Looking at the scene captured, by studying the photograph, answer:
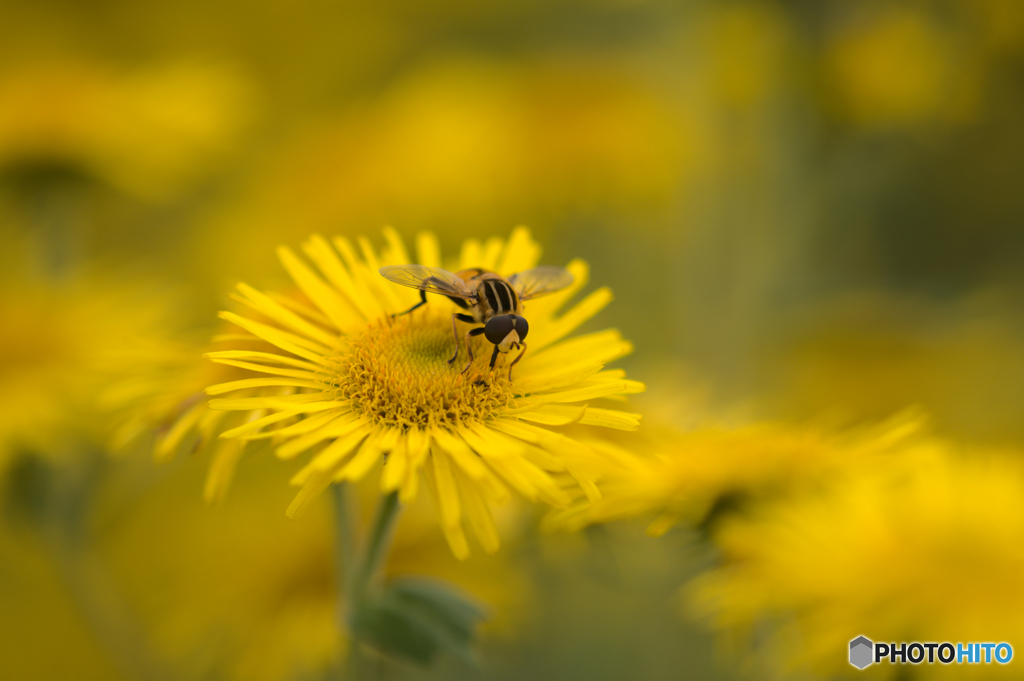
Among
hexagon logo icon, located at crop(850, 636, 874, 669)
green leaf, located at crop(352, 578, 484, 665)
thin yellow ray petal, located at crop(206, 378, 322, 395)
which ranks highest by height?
thin yellow ray petal, located at crop(206, 378, 322, 395)

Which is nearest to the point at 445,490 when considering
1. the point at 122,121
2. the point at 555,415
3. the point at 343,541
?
the point at 555,415

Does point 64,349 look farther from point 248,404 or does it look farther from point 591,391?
point 591,391

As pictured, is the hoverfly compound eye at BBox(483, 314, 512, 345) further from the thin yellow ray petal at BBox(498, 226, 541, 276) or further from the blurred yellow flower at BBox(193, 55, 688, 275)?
the blurred yellow flower at BBox(193, 55, 688, 275)

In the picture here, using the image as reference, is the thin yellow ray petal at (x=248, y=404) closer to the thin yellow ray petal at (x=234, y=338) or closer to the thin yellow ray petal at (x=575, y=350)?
the thin yellow ray petal at (x=234, y=338)

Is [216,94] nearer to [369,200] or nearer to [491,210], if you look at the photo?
[369,200]

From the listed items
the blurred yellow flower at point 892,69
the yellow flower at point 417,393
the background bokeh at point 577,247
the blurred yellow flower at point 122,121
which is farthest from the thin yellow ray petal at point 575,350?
the blurred yellow flower at point 892,69

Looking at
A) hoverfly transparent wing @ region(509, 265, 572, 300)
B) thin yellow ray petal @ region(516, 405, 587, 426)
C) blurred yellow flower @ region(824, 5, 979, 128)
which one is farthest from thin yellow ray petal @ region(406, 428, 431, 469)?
blurred yellow flower @ region(824, 5, 979, 128)
